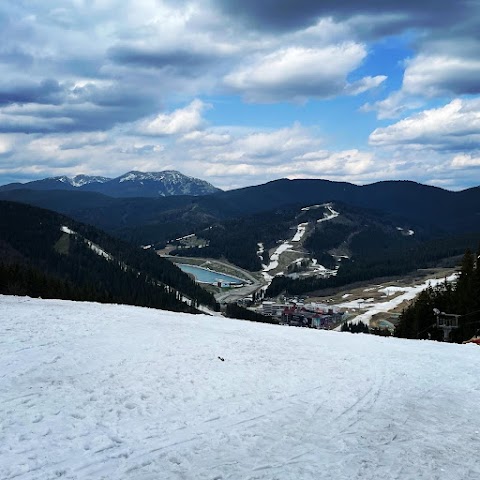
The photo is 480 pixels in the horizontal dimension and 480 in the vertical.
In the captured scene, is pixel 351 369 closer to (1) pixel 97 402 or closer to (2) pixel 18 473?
(1) pixel 97 402

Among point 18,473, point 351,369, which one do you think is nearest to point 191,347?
point 351,369

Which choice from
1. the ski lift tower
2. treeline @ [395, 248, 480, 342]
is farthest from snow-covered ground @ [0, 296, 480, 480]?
treeline @ [395, 248, 480, 342]

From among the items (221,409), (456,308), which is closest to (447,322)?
(456,308)

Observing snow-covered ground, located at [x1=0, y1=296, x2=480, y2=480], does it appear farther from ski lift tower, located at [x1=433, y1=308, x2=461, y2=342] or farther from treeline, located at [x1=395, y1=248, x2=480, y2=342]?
treeline, located at [x1=395, y1=248, x2=480, y2=342]

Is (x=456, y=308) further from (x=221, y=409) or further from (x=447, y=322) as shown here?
(x=221, y=409)

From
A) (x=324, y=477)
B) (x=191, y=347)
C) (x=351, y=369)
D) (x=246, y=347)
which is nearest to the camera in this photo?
(x=324, y=477)

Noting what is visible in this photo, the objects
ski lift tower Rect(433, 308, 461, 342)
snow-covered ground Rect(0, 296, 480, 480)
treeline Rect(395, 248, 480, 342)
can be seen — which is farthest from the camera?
treeline Rect(395, 248, 480, 342)
